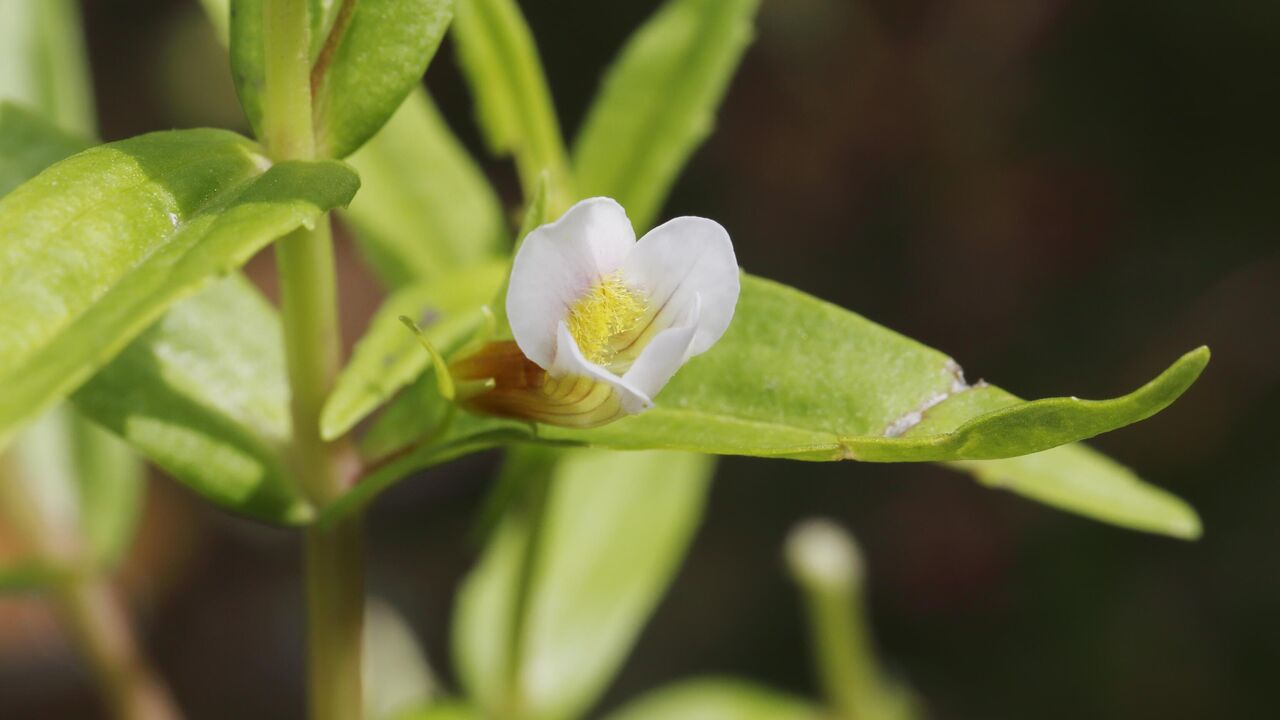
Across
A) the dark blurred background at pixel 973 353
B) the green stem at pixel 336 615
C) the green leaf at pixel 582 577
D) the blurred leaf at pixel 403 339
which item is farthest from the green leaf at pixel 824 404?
the dark blurred background at pixel 973 353

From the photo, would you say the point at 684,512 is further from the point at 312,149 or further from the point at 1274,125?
the point at 1274,125

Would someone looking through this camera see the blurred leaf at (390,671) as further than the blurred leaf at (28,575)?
Yes

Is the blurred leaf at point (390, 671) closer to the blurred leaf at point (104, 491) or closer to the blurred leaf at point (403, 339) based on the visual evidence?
the blurred leaf at point (104, 491)

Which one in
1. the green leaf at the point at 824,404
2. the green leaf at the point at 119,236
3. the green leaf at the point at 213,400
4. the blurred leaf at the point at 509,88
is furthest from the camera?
the blurred leaf at the point at 509,88

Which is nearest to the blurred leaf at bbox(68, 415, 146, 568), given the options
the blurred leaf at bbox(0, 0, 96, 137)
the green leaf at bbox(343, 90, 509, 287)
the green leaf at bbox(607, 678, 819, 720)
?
the blurred leaf at bbox(0, 0, 96, 137)

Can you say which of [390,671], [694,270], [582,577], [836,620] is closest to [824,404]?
[694,270]

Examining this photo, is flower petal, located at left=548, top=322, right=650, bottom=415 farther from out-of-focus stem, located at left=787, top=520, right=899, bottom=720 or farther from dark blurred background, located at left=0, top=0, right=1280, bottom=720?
dark blurred background, located at left=0, top=0, right=1280, bottom=720

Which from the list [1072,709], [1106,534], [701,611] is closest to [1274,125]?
[1106,534]
